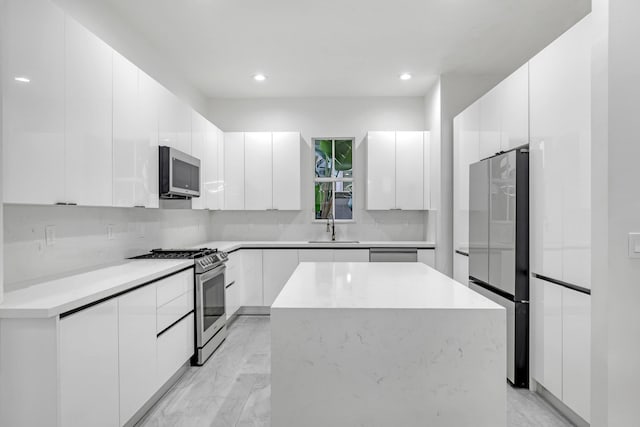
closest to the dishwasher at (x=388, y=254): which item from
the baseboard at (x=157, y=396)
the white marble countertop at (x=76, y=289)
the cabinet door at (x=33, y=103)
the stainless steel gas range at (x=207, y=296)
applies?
the stainless steel gas range at (x=207, y=296)

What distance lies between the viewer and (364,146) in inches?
198

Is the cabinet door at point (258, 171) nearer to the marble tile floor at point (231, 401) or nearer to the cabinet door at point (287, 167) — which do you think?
the cabinet door at point (287, 167)

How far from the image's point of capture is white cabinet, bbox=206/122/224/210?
4.17 m

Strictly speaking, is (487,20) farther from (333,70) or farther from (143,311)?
(143,311)

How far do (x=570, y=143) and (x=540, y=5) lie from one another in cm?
141

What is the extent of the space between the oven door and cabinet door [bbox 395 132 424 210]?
2.45 metres

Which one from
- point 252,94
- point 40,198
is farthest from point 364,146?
point 40,198

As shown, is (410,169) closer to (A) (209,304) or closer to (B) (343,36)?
(B) (343,36)

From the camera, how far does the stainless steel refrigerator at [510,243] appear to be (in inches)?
101

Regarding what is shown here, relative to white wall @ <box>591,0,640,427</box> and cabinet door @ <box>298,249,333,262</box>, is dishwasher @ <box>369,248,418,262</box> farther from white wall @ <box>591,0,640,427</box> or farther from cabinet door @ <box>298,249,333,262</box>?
white wall @ <box>591,0,640,427</box>

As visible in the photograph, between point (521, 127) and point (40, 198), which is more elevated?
point (521, 127)

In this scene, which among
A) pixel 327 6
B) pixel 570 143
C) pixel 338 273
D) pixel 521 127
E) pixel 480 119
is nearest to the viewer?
pixel 570 143

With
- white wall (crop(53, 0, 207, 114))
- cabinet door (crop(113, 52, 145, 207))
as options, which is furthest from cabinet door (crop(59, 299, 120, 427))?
white wall (crop(53, 0, 207, 114))

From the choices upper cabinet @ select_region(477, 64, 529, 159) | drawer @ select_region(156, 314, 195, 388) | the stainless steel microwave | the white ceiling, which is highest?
the white ceiling
